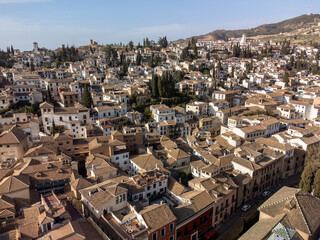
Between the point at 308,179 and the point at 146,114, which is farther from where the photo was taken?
the point at 146,114

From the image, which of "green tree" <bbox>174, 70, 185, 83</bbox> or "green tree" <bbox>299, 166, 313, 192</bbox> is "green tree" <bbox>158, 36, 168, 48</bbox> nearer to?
"green tree" <bbox>174, 70, 185, 83</bbox>

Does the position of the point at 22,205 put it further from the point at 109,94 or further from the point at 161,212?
the point at 109,94

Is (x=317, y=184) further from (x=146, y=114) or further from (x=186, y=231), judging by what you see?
(x=146, y=114)

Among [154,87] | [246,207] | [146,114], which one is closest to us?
[246,207]

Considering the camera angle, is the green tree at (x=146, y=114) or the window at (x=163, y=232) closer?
the window at (x=163, y=232)

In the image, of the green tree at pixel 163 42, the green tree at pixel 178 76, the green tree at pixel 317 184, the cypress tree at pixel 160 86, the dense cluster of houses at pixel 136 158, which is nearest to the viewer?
the dense cluster of houses at pixel 136 158

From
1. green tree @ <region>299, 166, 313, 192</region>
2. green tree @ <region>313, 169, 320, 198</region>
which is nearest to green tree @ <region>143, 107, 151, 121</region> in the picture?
green tree @ <region>299, 166, 313, 192</region>

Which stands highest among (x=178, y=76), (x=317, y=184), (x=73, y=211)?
(x=178, y=76)

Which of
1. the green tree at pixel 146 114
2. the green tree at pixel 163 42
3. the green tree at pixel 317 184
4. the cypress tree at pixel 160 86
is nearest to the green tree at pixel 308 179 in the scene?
the green tree at pixel 317 184

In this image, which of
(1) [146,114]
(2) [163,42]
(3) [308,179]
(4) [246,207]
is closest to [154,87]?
(1) [146,114]

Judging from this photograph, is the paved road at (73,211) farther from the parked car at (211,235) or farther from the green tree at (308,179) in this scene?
the green tree at (308,179)

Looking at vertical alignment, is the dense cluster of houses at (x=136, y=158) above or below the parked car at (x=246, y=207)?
above

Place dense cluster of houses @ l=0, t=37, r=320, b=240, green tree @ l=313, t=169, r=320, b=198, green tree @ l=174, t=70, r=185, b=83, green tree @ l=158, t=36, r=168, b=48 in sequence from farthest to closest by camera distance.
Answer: green tree @ l=158, t=36, r=168, b=48 → green tree @ l=174, t=70, r=185, b=83 → green tree @ l=313, t=169, r=320, b=198 → dense cluster of houses @ l=0, t=37, r=320, b=240

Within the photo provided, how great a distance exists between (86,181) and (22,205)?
7034 mm
